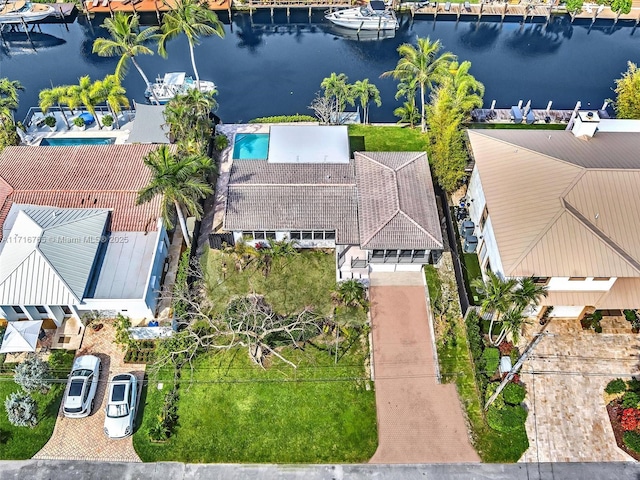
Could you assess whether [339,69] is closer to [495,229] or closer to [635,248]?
[495,229]

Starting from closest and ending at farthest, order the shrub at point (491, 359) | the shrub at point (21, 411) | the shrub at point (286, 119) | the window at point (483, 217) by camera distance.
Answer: the shrub at point (21, 411), the shrub at point (491, 359), the window at point (483, 217), the shrub at point (286, 119)

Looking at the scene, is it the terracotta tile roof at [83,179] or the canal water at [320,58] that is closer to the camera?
the terracotta tile roof at [83,179]

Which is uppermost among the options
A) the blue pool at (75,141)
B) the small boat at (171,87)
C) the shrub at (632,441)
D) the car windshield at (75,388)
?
the small boat at (171,87)

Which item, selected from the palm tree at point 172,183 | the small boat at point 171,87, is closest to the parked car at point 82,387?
the palm tree at point 172,183

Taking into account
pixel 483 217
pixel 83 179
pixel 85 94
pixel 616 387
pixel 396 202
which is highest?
pixel 85 94

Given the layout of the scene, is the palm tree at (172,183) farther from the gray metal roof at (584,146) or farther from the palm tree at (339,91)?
the gray metal roof at (584,146)

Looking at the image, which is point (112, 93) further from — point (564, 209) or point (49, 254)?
point (564, 209)

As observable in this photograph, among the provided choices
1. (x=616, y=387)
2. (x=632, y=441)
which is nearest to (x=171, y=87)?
(x=616, y=387)
